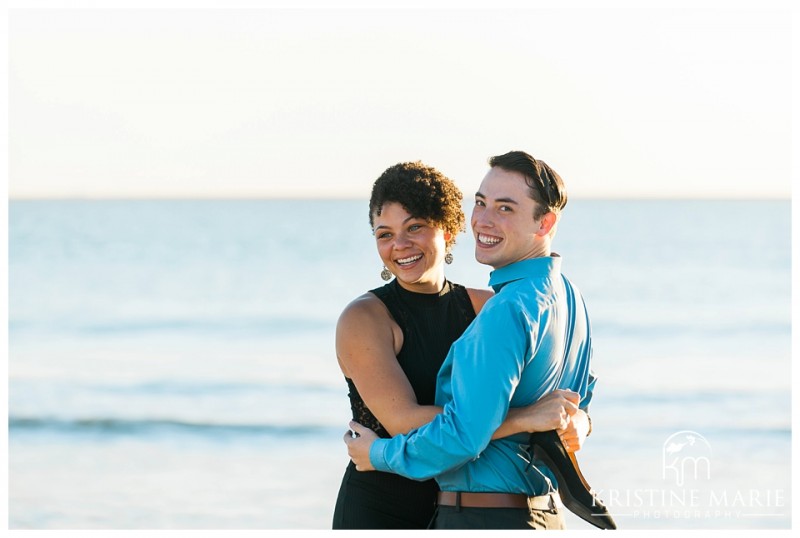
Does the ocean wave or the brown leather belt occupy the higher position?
the brown leather belt

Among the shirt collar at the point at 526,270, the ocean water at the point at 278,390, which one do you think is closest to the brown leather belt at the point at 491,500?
the shirt collar at the point at 526,270

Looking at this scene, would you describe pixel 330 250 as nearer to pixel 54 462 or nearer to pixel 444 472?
pixel 54 462

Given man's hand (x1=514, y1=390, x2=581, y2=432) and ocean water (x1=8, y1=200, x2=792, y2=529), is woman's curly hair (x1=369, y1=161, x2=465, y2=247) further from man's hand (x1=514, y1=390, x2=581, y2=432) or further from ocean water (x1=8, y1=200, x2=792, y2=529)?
ocean water (x1=8, y1=200, x2=792, y2=529)

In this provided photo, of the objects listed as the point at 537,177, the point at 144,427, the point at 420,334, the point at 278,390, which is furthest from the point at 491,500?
the point at 278,390

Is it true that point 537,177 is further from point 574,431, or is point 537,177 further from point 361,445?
point 361,445

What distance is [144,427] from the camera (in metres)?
12.0

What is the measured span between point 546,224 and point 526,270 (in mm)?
177

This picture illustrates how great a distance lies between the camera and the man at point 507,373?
9.15 ft

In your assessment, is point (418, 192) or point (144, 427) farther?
point (144, 427)

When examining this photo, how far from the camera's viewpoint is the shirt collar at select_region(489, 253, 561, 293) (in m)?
2.97

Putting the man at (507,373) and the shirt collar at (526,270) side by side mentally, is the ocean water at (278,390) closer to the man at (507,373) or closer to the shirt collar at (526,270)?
the man at (507,373)

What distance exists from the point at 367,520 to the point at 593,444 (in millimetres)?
7597

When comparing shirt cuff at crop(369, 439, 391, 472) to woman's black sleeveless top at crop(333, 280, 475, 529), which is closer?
shirt cuff at crop(369, 439, 391, 472)

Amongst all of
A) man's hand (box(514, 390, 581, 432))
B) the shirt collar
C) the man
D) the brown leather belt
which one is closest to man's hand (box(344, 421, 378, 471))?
the man
